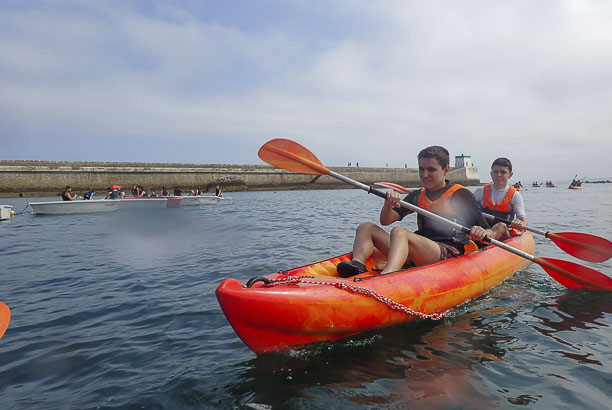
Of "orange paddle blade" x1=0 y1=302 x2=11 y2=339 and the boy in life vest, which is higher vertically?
the boy in life vest

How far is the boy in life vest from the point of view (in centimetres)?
656

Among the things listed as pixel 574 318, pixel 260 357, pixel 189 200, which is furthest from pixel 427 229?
pixel 189 200

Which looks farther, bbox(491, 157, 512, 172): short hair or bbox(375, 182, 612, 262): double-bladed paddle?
bbox(491, 157, 512, 172): short hair

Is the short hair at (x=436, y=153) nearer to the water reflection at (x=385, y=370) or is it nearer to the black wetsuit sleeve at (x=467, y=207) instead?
the black wetsuit sleeve at (x=467, y=207)

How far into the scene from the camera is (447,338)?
372 centimetres

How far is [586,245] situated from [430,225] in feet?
9.06

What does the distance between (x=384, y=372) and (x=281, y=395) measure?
2.84 feet

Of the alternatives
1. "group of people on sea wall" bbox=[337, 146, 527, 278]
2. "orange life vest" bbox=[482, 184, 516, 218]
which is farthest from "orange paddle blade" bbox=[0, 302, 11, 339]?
"orange life vest" bbox=[482, 184, 516, 218]

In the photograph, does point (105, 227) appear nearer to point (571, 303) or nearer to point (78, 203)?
point (78, 203)

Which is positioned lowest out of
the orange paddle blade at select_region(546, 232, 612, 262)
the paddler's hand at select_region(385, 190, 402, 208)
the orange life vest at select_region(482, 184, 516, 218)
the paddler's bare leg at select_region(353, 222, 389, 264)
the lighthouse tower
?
the orange paddle blade at select_region(546, 232, 612, 262)

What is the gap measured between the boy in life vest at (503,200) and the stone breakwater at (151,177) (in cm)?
3505

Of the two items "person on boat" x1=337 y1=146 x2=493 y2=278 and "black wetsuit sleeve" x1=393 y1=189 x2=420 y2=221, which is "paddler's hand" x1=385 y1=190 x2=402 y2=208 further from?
"black wetsuit sleeve" x1=393 y1=189 x2=420 y2=221

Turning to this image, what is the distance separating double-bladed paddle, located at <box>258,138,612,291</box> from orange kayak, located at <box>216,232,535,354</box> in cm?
71

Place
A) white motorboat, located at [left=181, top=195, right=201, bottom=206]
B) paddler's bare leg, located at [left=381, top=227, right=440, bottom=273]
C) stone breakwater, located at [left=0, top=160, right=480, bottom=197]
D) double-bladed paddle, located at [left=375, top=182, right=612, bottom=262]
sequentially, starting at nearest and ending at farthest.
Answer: paddler's bare leg, located at [left=381, top=227, right=440, bottom=273] < double-bladed paddle, located at [left=375, top=182, right=612, bottom=262] < white motorboat, located at [left=181, top=195, right=201, bottom=206] < stone breakwater, located at [left=0, top=160, right=480, bottom=197]
